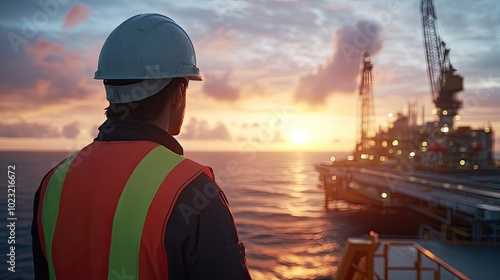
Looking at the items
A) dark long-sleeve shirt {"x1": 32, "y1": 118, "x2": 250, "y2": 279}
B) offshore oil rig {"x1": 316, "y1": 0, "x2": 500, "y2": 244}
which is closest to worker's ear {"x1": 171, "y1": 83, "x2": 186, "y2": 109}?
dark long-sleeve shirt {"x1": 32, "y1": 118, "x2": 250, "y2": 279}

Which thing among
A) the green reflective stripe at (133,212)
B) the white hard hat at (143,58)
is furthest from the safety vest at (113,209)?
the white hard hat at (143,58)

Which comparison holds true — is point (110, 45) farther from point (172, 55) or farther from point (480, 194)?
point (480, 194)

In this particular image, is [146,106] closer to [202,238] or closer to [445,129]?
[202,238]

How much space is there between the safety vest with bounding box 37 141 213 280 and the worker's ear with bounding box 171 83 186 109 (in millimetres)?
321

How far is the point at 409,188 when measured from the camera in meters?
37.6

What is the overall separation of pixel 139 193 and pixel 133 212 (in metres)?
0.08

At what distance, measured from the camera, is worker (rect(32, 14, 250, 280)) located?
1.48 metres

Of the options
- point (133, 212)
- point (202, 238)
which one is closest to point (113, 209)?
point (133, 212)

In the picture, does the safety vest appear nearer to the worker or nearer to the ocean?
the worker

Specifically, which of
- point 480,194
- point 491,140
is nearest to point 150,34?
point 480,194

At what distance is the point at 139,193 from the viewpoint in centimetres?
152

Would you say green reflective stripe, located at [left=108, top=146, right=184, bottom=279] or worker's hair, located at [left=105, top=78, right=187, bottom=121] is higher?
worker's hair, located at [left=105, top=78, right=187, bottom=121]

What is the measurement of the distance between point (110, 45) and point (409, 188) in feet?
130

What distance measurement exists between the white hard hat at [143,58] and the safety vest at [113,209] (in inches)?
11.9
